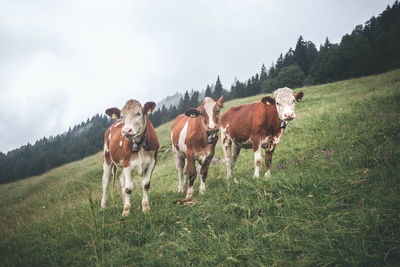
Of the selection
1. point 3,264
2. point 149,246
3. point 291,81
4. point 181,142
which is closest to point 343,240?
point 149,246

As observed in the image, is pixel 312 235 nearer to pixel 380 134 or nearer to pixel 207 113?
pixel 207 113

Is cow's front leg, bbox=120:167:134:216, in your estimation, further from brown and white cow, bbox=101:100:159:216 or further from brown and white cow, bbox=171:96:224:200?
brown and white cow, bbox=171:96:224:200

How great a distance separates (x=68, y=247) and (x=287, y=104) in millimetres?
6097

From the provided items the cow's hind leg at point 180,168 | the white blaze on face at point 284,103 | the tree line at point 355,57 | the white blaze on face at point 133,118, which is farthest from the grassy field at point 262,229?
the tree line at point 355,57

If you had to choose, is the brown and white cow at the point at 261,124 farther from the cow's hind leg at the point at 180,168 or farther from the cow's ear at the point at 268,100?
the cow's hind leg at the point at 180,168

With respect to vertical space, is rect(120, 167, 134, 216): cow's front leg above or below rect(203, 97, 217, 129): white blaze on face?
below

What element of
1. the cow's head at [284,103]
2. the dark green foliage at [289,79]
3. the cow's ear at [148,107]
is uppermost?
the dark green foliage at [289,79]

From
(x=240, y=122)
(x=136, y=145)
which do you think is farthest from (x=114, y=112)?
(x=240, y=122)

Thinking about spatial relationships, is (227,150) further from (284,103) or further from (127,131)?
(127,131)

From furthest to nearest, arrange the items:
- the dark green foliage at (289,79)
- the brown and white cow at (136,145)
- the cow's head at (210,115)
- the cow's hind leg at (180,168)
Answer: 1. the dark green foliage at (289,79)
2. the cow's hind leg at (180,168)
3. the cow's head at (210,115)
4. the brown and white cow at (136,145)

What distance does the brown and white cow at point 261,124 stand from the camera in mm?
4996

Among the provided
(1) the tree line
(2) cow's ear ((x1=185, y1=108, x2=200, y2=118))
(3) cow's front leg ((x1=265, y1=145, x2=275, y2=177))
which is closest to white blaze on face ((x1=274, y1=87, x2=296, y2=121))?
(3) cow's front leg ((x1=265, y1=145, x2=275, y2=177))

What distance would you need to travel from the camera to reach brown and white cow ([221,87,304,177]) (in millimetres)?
4996

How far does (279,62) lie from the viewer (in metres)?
71.4
